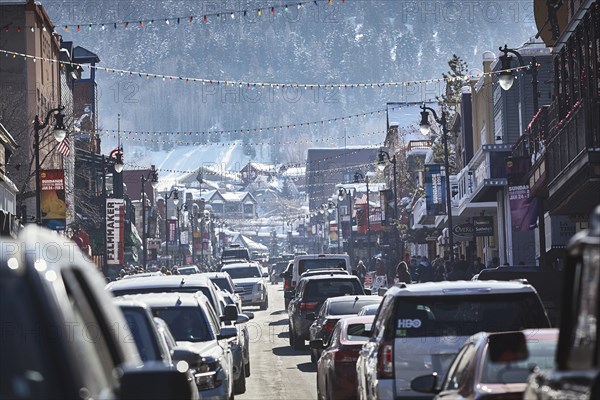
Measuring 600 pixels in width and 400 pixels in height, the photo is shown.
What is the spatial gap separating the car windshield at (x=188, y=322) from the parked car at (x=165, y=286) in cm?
231

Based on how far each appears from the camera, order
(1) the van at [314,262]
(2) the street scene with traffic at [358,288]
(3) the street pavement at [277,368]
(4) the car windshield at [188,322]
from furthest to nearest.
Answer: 1. (1) the van at [314,262]
2. (3) the street pavement at [277,368]
3. (4) the car windshield at [188,322]
4. (2) the street scene with traffic at [358,288]

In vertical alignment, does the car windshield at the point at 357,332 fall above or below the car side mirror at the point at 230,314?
below

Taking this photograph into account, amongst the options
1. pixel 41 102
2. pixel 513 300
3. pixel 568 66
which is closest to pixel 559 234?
pixel 568 66

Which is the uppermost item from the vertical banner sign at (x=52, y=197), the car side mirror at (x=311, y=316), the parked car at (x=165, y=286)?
the vertical banner sign at (x=52, y=197)

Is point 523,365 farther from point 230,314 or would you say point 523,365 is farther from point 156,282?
point 156,282

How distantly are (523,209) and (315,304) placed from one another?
34.2ft

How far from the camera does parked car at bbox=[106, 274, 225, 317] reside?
1864 centimetres

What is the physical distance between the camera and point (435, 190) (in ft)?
205

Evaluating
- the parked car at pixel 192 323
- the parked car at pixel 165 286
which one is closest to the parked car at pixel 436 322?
the parked car at pixel 192 323

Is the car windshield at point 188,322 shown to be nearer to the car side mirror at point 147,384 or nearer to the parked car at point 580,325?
the parked car at point 580,325

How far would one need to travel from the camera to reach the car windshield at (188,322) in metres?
16.2

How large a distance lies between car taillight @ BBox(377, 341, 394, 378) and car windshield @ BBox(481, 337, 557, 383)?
2.99 meters

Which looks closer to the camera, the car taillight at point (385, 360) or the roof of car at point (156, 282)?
the car taillight at point (385, 360)

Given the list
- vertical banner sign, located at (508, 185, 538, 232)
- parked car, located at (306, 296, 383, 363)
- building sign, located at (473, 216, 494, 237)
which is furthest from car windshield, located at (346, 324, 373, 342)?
building sign, located at (473, 216, 494, 237)
